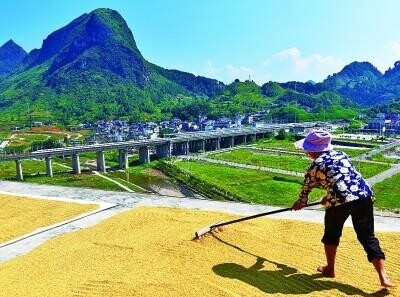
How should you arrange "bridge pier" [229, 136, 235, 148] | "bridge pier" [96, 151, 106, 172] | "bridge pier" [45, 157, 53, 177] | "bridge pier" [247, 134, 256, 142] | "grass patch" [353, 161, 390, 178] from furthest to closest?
"bridge pier" [247, 134, 256, 142] → "bridge pier" [229, 136, 235, 148] → "bridge pier" [96, 151, 106, 172] → "bridge pier" [45, 157, 53, 177] → "grass patch" [353, 161, 390, 178]

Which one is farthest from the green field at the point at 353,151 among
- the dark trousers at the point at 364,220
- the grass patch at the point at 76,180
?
the dark trousers at the point at 364,220

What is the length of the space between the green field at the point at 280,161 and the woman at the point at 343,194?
3431cm

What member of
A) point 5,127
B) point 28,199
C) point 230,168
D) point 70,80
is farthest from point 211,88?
point 28,199

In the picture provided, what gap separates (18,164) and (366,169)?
1272 inches

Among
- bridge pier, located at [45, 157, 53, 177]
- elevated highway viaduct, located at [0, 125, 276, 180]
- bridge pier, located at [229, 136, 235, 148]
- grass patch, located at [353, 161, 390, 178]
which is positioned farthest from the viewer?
bridge pier, located at [229, 136, 235, 148]

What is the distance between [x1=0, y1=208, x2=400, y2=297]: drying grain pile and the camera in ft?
13.9

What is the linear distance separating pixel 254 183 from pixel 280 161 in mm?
11694

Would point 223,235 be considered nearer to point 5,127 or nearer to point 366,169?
point 366,169

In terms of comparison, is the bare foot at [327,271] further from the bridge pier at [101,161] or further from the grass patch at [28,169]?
the bridge pier at [101,161]

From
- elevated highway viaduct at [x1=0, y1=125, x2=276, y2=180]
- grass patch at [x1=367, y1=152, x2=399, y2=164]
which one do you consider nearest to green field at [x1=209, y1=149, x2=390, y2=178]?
grass patch at [x1=367, y1=152, x2=399, y2=164]

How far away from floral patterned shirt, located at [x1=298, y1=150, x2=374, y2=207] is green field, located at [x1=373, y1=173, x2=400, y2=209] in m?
22.2

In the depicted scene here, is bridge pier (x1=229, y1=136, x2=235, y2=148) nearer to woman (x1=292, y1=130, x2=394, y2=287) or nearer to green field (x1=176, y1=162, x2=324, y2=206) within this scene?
green field (x1=176, y1=162, x2=324, y2=206)

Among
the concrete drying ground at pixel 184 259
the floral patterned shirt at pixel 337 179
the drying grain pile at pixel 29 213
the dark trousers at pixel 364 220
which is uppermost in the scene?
the floral patterned shirt at pixel 337 179

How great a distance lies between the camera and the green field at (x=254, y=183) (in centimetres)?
2922
